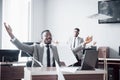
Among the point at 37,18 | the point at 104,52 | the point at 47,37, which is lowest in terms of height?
the point at 104,52

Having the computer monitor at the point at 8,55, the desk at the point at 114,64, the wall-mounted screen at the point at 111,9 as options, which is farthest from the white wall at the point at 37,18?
the computer monitor at the point at 8,55

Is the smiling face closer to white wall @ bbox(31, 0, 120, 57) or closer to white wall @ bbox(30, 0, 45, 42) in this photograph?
white wall @ bbox(31, 0, 120, 57)

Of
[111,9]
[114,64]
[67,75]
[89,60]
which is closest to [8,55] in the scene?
[114,64]

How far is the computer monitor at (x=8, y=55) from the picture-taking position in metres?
4.75

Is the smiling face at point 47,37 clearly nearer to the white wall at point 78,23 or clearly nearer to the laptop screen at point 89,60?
the laptop screen at point 89,60

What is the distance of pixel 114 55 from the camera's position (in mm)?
6473

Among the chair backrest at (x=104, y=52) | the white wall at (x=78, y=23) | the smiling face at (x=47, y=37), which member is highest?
the white wall at (x=78, y=23)

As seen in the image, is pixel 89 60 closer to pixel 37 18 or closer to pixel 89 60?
pixel 89 60

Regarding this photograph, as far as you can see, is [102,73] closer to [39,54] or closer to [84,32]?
[39,54]

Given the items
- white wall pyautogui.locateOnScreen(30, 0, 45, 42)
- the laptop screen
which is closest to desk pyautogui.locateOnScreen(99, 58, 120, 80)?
white wall pyautogui.locateOnScreen(30, 0, 45, 42)

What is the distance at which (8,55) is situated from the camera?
483 cm

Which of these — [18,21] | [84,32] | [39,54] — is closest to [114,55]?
[84,32]

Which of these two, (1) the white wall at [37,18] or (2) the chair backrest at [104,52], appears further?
(1) the white wall at [37,18]

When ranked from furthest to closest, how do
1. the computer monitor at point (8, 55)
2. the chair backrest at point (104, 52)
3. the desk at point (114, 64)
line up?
the chair backrest at point (104, 52) < the desk at point (114, 64) < the computer monitor at point (8, 55)
